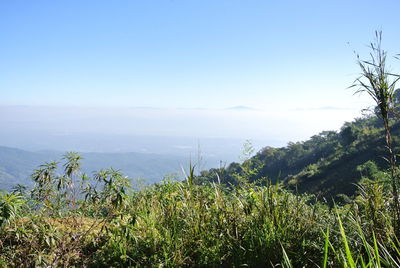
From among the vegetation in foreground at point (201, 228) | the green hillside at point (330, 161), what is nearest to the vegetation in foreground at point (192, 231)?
the vegetation in foreground at point (201, 228)

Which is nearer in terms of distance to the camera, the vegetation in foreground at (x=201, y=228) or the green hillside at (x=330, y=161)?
the vegetation in foreground at (x=201, y=228)

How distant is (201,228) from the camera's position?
8.88ft

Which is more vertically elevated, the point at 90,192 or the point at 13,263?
the point at 90,192

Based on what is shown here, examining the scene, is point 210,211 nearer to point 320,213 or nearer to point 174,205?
point 174,205

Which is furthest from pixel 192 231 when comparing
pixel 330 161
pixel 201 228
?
pixel 330 161

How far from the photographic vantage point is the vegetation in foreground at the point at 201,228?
2.30m

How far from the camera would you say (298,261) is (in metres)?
2.31

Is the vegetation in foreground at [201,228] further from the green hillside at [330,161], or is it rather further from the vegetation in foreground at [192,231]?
the green hillside at [330,161]

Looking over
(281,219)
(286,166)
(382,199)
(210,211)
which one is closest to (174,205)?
(210,211)

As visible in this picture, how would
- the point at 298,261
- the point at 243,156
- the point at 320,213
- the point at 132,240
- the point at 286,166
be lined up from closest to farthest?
the point at 298,261, the point at 132,240, the point at 320,213, the point at 243,156, the point at 286,166

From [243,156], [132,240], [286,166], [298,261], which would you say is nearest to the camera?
[298,261]

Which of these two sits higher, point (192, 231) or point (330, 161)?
point (192, 231)

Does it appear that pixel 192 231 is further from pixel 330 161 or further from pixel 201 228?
pixel 330 161

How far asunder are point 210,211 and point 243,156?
1269 mm
